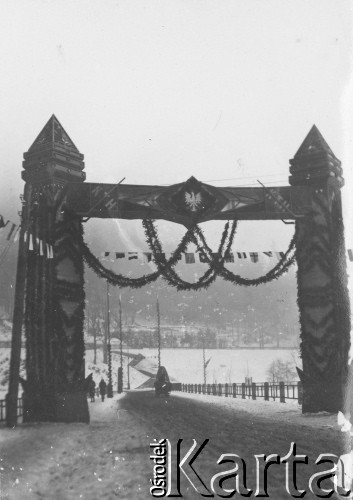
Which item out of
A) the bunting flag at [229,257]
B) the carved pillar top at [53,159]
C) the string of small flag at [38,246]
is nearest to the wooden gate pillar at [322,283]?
the bunting flag at [229,257]

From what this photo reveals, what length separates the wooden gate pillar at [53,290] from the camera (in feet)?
46.2

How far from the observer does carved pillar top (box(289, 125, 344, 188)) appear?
16.0 metres

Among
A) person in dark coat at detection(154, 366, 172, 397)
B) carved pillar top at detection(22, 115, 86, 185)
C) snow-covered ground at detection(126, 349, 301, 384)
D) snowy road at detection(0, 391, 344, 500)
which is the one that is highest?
carved pillar top at detection(22, 115, 86, 185)

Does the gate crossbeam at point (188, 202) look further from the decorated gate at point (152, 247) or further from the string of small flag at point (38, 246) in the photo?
the string of small flag at point (38, 246)

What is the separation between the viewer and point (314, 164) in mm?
16047

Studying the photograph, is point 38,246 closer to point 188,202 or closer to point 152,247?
point 152,247

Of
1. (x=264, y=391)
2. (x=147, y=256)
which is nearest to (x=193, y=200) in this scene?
→ (x=147, y=256)

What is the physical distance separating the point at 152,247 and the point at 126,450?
6109 millimetres

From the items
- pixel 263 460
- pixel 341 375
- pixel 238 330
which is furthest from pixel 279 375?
pixel 238 330

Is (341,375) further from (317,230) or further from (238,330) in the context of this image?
(238,330)

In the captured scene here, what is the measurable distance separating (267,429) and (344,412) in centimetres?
333

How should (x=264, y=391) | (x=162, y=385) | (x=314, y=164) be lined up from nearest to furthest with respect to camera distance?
1. (x=314, y=164)
2. (x=264, y=391)
3. (x=162, y=385)

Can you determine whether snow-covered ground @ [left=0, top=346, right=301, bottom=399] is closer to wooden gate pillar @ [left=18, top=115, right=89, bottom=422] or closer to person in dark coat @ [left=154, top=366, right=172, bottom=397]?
person in dark coat @ [left=154, top=366, right=172, bottom=397]

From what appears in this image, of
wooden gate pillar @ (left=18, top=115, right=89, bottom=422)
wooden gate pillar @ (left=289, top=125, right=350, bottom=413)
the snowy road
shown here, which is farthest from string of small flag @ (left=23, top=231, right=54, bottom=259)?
wooden gate pillar @ (left=289, top=125, right=350, bottom=413)
